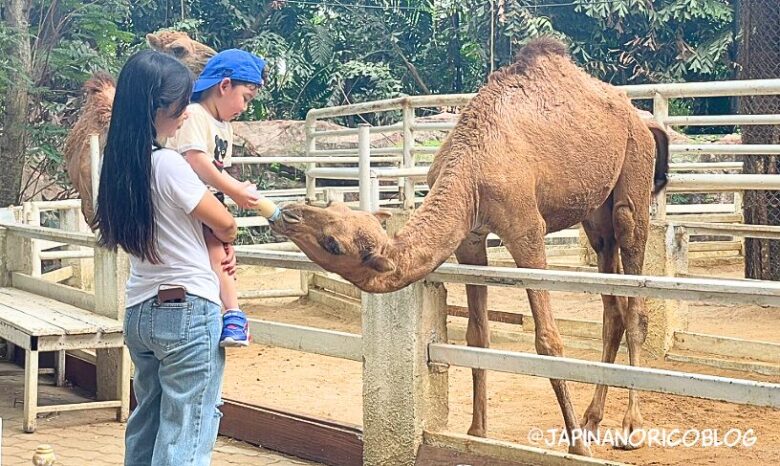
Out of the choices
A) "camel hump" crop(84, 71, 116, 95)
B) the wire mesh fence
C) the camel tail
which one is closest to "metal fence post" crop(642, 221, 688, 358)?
the camel tail

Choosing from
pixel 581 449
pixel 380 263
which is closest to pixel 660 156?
pixel 581 449

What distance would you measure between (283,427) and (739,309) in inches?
222

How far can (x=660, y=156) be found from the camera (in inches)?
249

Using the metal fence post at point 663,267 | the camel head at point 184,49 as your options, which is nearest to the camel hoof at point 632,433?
the metal fence post at point 663,267

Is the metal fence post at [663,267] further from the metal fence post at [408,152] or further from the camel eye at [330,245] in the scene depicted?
the camel eye at [330,245]

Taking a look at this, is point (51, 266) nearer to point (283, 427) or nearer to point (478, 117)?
point (283, 427)

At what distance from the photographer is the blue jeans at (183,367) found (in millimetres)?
3203

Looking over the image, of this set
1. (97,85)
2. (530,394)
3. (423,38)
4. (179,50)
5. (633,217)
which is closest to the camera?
(633,217)

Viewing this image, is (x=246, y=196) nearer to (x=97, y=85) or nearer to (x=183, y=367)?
(x=183, y=367)

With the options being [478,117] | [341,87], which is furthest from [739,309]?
[341,87]

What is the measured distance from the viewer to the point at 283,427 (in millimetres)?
5426

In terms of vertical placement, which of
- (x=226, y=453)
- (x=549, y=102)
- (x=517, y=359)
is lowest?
(x=226, y=453)

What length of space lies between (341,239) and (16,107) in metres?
7.38

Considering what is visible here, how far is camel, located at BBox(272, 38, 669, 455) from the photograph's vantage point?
4.03m
